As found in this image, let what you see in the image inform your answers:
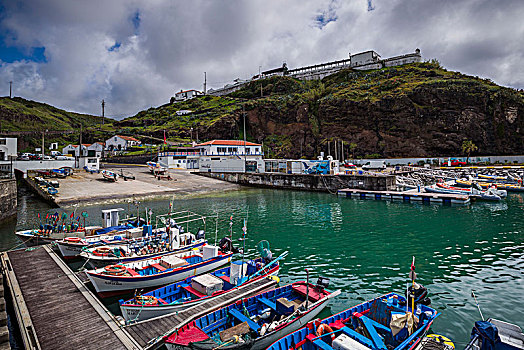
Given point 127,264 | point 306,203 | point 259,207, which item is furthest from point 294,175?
point 127,264

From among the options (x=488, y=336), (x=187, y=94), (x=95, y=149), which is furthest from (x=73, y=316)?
(x=187, y=94)

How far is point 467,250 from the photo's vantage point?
19922 millimetres

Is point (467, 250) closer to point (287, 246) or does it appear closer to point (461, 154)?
point (287, 246)

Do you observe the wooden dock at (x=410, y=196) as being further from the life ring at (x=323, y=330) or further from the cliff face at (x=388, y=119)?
the cliff face at (x=388, y=119)

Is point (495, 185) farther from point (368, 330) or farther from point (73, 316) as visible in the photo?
point (73, 316)

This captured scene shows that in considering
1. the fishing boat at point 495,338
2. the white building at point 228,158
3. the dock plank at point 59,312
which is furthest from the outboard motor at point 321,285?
the white building at point 228,158

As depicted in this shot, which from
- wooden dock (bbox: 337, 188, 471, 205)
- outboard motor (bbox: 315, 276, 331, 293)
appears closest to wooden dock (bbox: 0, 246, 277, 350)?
outboard motor (bbox: 315, 276, 331, 293)

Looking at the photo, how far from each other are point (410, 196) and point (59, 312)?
142ft

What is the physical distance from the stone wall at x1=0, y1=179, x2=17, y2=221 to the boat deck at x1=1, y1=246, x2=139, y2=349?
15.9m

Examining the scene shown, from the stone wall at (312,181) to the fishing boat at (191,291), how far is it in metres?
38.8

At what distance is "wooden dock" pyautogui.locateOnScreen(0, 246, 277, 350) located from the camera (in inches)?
352

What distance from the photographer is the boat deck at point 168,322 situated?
29.7 ft

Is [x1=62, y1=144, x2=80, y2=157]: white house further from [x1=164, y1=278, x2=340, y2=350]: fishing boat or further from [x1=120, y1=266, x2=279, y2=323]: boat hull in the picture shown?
[x1=164, y1=278, x2=340, y2=350]: fishing boat

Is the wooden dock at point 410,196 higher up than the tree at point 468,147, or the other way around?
the tree at point 468,147
